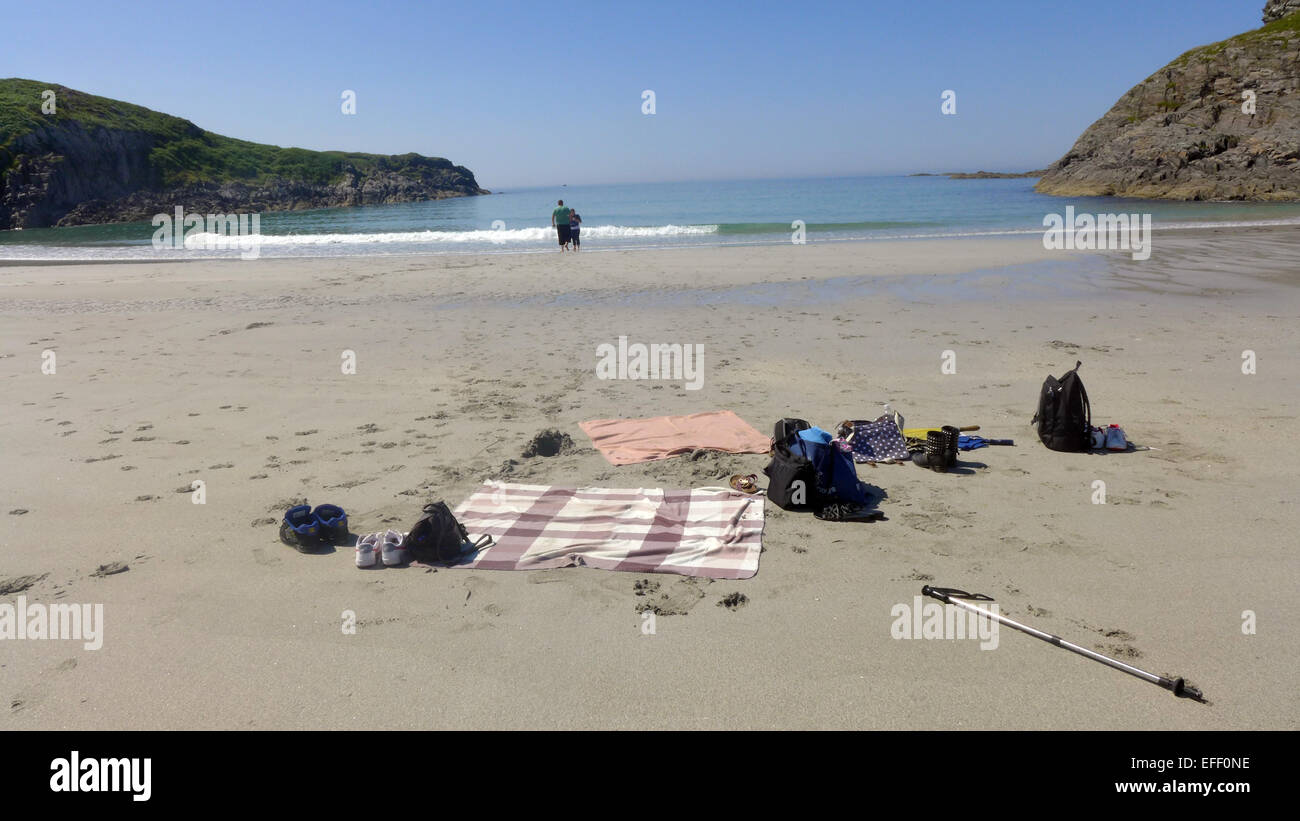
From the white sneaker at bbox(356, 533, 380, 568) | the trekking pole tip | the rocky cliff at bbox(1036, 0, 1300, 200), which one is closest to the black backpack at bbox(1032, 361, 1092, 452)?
the trekking pole tip

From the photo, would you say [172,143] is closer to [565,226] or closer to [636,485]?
[565,226]

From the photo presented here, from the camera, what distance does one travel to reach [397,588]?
4.36 m

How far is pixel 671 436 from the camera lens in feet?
22.2

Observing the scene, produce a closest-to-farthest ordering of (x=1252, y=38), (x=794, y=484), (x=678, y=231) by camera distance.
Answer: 1. (x=794, y=484)
2. (x=678, y=231)
3. (x=1252, y=38)

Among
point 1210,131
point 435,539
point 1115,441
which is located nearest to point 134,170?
point 435,539

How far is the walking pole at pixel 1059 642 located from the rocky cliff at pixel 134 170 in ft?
225

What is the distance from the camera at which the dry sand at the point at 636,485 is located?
338 centimetres

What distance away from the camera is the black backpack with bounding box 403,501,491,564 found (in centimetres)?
460

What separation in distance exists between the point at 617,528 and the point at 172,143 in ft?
278

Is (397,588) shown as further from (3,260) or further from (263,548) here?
(3,260)

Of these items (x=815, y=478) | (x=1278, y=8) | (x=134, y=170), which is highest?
(x=1278, y=8)

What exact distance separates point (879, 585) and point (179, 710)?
11.5ft

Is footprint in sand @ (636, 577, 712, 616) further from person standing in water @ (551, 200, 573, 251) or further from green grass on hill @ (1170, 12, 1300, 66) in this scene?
green grass on hill @ (1170, 12, 1300, 66)
